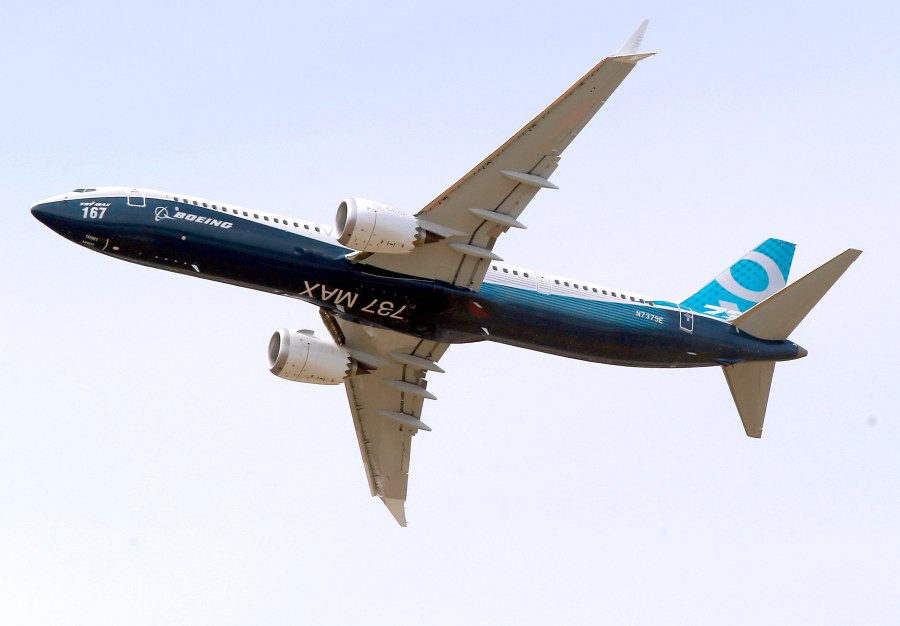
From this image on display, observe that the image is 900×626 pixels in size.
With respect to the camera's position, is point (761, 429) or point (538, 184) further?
point (761, 429)

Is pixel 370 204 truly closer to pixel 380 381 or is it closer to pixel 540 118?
pixel 540 118

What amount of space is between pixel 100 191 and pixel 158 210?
82.1 inches

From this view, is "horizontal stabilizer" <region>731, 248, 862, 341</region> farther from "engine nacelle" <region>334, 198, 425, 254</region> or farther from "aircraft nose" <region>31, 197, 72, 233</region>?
"aircraft nose" <region>31, 197, 72, 233</region>

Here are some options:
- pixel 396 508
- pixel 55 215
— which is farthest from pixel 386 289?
pixel 396 508

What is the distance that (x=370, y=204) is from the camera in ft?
152

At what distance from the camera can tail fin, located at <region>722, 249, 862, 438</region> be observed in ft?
168

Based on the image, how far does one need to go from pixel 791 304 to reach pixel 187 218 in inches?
912

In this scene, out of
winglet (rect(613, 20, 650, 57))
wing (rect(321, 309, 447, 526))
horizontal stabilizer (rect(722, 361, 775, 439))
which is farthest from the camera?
horizontal stabilizer (rect(722, 361, 775, 439))

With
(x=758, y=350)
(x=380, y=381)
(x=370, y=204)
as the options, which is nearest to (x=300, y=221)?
(x=370, y=204)

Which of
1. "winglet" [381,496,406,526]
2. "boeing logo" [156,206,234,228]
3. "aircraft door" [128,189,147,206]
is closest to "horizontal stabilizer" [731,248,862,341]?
"winglet" [381,496,406,526]

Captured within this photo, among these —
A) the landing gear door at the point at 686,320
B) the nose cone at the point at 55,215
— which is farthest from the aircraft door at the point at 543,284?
the nose cone at the point at 55,215

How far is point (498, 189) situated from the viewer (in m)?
46.8

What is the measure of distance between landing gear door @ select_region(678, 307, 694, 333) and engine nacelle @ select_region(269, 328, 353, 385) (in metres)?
13.3

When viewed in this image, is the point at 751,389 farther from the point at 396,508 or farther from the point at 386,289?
the point at 386,289
